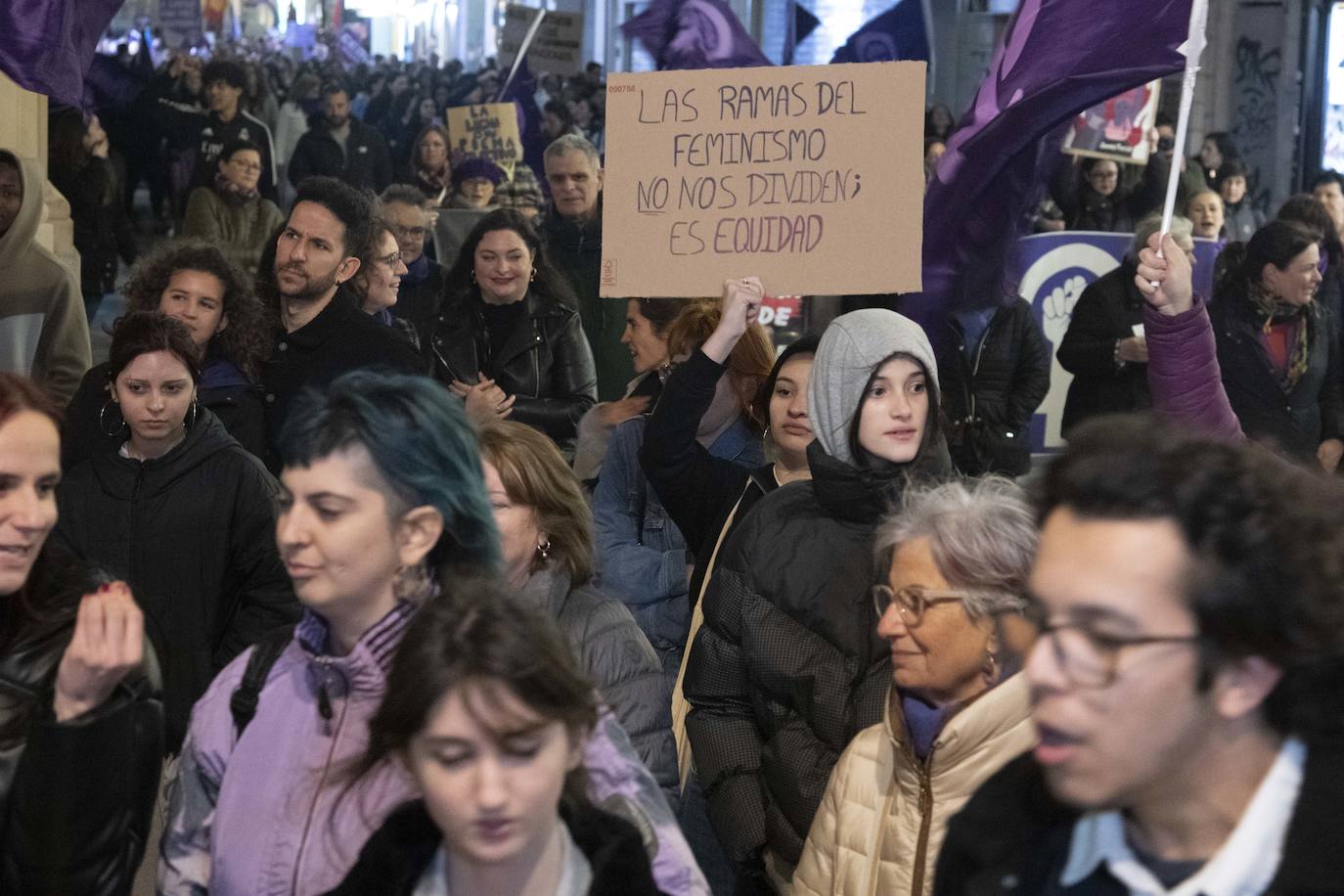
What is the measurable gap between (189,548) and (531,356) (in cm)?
238

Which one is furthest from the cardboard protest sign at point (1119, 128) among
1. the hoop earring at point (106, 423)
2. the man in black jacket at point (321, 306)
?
the hoop earring at point (106, 423)

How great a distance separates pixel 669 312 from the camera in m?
5.80

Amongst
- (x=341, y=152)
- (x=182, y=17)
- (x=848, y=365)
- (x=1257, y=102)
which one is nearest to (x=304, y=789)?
(x=848, y=365)

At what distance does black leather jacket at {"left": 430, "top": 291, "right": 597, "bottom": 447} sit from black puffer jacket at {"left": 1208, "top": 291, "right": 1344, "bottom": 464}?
7.86ft

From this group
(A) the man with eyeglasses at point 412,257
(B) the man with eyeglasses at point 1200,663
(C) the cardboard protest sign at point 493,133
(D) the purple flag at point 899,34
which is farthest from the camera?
(C) the cardboard protest sign at point 493,133

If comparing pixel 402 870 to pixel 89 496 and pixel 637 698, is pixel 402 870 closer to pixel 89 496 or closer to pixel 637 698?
pixel 637 698

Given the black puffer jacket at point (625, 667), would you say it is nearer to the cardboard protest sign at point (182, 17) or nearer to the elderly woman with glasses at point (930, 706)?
the elderly woman with glasses at point (930, 706)

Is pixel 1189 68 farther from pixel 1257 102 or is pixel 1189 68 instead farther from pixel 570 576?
pixel 1257 102

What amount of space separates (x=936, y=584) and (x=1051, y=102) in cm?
238

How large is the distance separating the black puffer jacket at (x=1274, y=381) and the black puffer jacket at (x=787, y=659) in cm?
361

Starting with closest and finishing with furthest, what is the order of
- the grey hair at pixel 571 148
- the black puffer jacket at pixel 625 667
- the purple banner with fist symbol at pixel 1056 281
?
the black puffer jacket at pixel 625 667 → the grey hair at pixel 571 148 → the purple banner with fist symbol at pixel 1056 281

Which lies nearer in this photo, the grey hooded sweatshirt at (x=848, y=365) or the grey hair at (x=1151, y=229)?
the grey hooded sweatshirt at (x=848, y=365)

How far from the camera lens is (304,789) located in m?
2.64

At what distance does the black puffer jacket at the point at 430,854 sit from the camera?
226 centimetres
